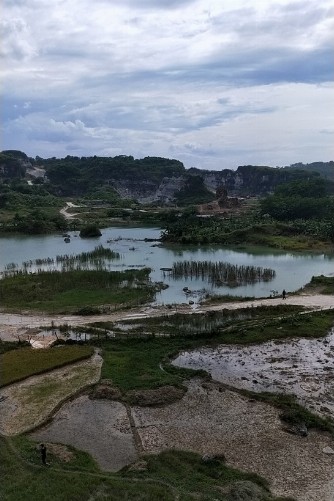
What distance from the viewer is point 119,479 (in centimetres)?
Answer: 1578

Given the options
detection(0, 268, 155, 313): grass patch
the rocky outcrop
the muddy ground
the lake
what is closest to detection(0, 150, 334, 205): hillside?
the rocky outcrop

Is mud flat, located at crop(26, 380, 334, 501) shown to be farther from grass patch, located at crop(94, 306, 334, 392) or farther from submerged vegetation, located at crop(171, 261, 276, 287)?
submerged vegetation, located at crop(171, 261, 276, 287)

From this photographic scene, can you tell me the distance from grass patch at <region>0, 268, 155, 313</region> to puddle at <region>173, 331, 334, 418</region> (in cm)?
1211

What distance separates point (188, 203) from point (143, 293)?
89202 mm

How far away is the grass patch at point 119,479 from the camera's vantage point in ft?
48.6

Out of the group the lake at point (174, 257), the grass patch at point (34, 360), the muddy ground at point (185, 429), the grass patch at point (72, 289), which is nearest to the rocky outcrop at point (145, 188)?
the lake at point (174, 257)

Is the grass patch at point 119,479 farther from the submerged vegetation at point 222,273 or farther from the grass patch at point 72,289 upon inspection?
the submerged vegetation at point 222,273

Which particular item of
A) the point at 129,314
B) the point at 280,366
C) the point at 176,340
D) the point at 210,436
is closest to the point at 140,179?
the point at 129,314

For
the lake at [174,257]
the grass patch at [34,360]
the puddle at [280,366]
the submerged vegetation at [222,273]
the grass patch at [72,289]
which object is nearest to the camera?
the puddle at [280,366]

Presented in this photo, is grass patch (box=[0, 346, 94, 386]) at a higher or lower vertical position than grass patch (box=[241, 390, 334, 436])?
higher

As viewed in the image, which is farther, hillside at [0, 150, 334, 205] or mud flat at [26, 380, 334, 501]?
hillside at [0, 150, 334, 205]

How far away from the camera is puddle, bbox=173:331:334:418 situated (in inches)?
891

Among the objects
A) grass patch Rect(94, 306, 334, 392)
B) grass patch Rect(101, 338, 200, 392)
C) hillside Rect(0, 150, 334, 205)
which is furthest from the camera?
hillside Rect(0, 150, 334, 205)

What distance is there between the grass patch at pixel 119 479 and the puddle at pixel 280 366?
651 cm
